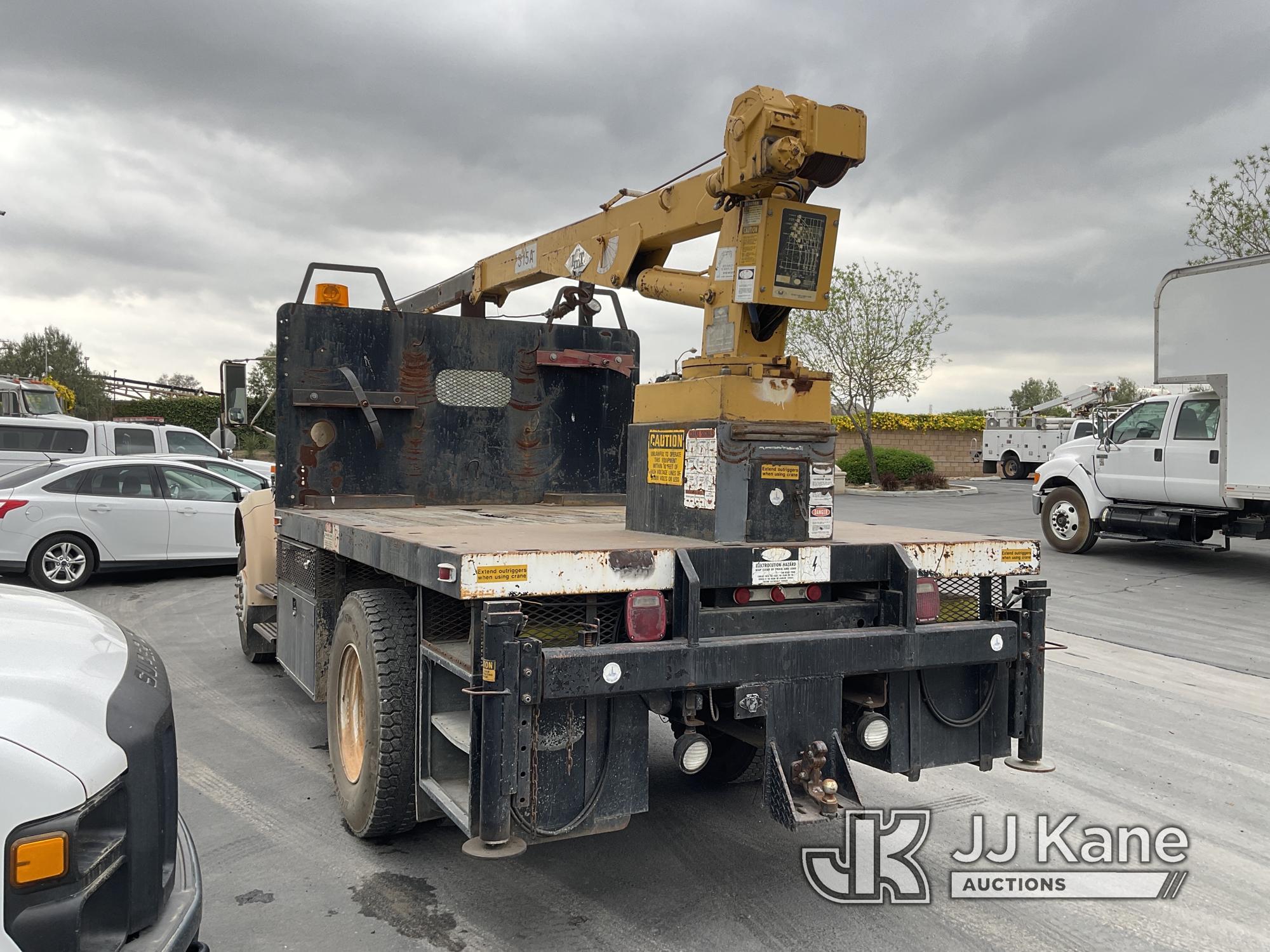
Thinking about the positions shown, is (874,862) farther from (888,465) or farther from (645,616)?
(888,465)

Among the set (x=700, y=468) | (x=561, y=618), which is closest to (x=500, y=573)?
(x=561, y=618)

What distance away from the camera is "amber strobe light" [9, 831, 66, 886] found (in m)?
2.01

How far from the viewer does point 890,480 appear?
29.2m

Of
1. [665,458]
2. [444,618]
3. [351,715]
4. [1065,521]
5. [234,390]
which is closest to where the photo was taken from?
[444,618]

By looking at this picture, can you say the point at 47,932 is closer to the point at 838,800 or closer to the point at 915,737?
the point at 838,800

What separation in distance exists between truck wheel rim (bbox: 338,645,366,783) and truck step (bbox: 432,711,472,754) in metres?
0.77

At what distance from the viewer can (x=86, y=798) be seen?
2164 mm

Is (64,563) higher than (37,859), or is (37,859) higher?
(37,859)

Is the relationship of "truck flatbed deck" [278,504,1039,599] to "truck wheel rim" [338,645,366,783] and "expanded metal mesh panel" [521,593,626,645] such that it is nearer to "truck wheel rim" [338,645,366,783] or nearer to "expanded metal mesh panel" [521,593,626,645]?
"expanded metal mesh panel" [521,593,626,645]

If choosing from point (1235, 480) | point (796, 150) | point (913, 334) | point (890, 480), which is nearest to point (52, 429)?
point (796, 150)

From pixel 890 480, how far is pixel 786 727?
26569mm

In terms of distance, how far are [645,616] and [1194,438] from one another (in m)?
11.6

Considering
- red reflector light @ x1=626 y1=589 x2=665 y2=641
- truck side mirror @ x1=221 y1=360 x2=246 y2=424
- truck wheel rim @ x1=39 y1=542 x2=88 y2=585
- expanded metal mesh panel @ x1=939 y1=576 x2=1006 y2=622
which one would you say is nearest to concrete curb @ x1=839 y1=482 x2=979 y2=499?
truck wheel rim @ x1=39 y1=542 x2=88 y2=585

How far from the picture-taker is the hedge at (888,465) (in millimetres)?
29344
